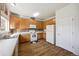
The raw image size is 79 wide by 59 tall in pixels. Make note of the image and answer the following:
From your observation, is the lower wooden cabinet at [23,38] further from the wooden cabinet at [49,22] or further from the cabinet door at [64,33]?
the cabinet door at [64,33]

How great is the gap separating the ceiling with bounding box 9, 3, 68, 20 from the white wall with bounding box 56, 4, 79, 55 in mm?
94

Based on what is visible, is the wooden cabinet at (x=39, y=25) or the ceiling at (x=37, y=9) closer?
the ceiling at (x=37, y=9)

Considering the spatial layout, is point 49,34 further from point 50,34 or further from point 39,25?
point 39,25

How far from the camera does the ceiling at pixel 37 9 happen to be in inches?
46.3

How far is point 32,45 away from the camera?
1303mm

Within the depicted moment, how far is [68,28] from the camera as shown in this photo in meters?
1.27

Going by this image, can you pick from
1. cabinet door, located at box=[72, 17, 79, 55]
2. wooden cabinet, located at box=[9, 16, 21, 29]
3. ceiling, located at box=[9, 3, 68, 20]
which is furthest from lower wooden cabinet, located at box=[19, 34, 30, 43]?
cabinet door, located at box=[72, 17, 79, 55]

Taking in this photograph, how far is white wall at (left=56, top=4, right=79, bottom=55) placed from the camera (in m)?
1.21

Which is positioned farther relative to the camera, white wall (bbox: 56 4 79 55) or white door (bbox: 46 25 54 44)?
white door (bbox: 46 25 54 44)

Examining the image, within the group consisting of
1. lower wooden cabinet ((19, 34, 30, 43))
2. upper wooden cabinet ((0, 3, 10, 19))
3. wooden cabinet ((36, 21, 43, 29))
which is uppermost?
upper wooden cabinet ((0, 3, 10, 19))

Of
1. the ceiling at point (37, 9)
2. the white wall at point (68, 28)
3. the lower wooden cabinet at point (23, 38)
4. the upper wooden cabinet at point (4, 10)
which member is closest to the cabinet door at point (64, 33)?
the white wall at point (68, 28)

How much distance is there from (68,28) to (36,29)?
520 millimetres

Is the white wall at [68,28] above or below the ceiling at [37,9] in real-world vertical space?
below

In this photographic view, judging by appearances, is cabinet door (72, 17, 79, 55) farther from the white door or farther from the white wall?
the white door
